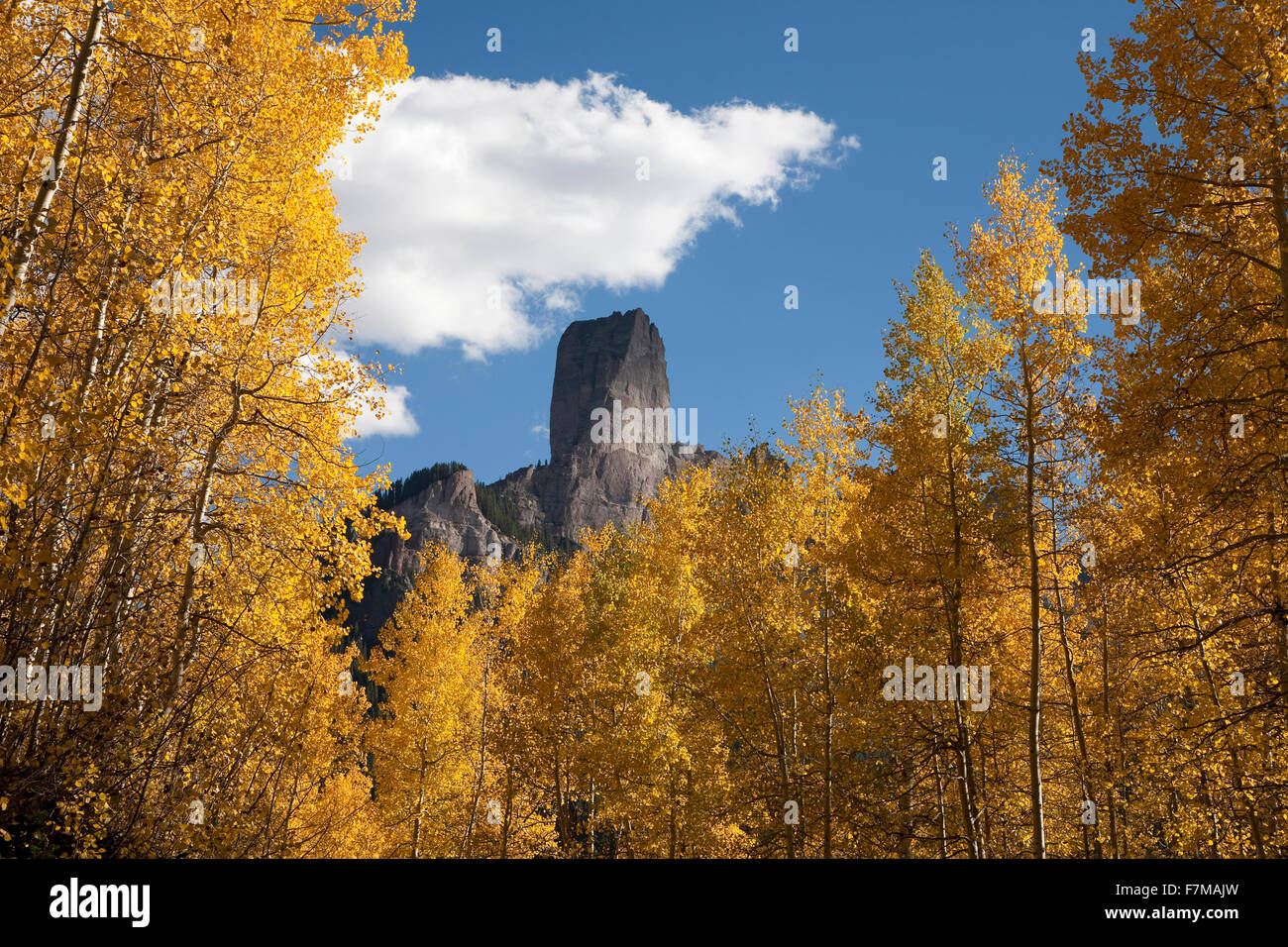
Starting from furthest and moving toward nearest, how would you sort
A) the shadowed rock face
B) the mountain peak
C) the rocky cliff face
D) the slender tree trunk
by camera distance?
the mountain peak < the shadowed rock face < the rocky cliff face < the slender tree trunk

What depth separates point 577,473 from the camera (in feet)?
446

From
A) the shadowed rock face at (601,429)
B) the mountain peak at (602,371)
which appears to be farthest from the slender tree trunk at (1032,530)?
the mountain peak at (602,371)

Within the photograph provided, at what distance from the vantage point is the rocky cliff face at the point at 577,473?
113750mm

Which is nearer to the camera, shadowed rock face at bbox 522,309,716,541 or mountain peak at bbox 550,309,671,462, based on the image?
shadowed rock face at bbox 522,309,716,541

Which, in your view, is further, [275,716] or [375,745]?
[375,745]

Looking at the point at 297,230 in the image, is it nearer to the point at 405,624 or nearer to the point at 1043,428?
the point at 1043,428

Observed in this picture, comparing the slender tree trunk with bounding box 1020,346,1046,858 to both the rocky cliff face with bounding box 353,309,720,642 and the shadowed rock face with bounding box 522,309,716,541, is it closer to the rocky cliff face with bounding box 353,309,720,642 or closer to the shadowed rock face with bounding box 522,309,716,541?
the rocky cliff face with bounding box 353,309,720,642

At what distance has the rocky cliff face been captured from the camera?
11375cm

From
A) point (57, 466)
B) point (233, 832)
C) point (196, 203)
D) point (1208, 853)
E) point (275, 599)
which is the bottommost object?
point (1208, 853)

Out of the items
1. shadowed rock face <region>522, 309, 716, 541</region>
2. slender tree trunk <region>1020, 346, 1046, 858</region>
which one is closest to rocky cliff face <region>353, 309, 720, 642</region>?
shadowed rock face <region>522, 309, 716, 541</region>

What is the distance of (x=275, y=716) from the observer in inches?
300
